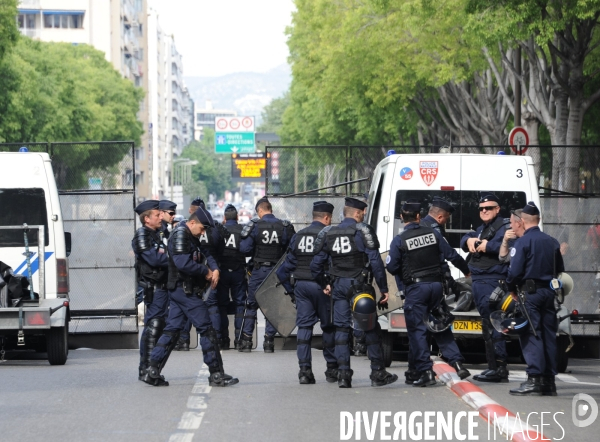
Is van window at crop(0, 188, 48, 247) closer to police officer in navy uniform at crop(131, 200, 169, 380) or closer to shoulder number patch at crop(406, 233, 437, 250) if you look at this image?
police officer in navy uniform at crop(131, 200, 169, 380)

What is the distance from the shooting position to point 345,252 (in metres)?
11.5

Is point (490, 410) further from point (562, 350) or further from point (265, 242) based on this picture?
point (265, 242)

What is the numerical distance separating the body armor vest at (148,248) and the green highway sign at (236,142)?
238ft

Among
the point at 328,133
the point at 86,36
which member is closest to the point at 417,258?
the point at 328,133

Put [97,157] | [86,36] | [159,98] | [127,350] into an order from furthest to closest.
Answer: [159,98]
[86,36]
[97,157]
[127,350]

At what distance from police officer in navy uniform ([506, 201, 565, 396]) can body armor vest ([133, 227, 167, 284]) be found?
326 cm

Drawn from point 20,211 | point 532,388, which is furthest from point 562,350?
point 20,211

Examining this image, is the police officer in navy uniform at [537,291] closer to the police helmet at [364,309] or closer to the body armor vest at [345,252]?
the police helmet at [364,309]

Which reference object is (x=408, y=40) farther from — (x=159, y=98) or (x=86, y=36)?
(x=159, y=98)

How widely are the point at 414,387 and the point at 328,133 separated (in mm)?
41645

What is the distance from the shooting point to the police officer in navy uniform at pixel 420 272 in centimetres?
1154

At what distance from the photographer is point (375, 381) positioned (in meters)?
11.7

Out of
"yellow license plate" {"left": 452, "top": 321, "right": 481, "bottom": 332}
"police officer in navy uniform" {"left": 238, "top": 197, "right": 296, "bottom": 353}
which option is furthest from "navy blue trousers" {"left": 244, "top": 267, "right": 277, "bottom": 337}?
"yellow license plate" {"left": 452, "top": 321, "right": 481, "bottom": 332}

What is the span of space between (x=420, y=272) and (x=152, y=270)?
2519 millimetres
